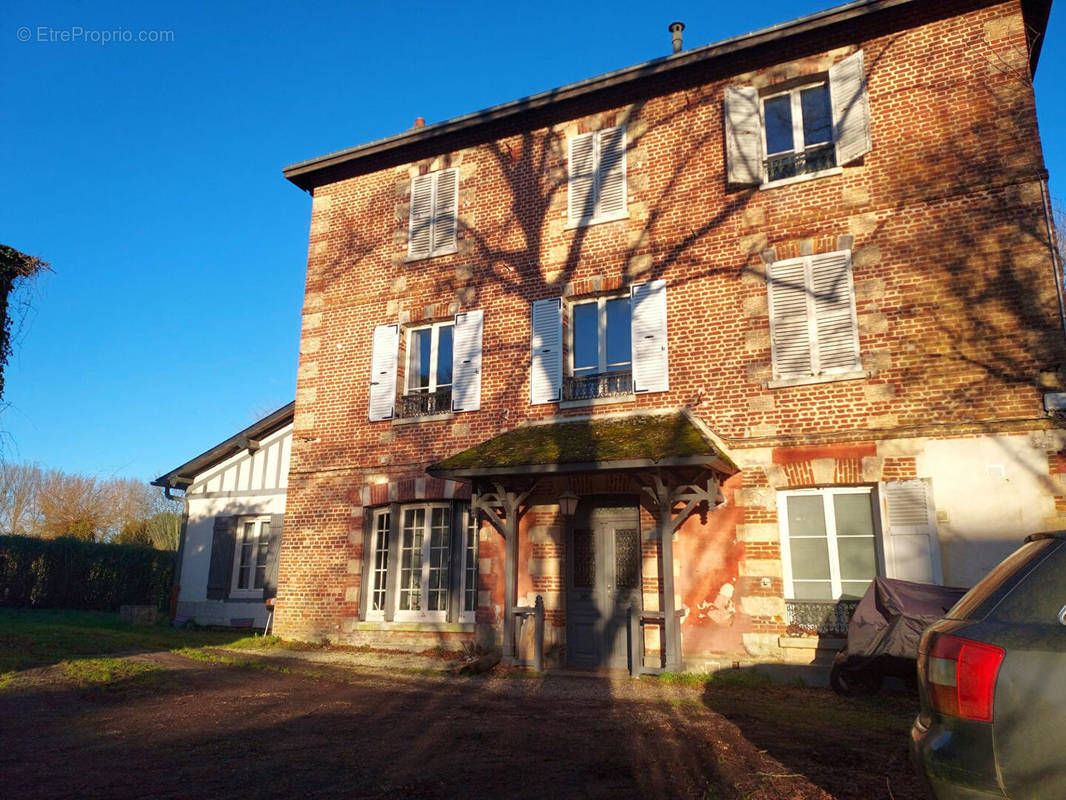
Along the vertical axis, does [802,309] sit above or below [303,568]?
above

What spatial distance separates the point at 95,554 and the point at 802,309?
20072mm

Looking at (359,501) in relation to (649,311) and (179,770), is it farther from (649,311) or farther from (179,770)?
(179,770)

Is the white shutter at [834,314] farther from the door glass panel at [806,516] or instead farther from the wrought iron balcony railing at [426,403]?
the wrought iron balcony railing at [426,403]

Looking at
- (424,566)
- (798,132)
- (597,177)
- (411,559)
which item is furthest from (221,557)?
(798,132)

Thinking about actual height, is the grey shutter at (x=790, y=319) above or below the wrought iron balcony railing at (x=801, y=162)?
below

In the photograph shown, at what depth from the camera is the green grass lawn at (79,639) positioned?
9.66m

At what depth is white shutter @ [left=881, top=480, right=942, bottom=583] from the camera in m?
8.40

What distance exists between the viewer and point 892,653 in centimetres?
730

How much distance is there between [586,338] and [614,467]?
2.96 meters

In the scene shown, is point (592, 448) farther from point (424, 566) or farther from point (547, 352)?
point (424, 566)

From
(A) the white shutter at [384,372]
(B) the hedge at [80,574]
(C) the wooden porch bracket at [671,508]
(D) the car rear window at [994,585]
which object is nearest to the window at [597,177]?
(A) the white shutter at [384,372]

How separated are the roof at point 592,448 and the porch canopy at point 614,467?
0.04 feet

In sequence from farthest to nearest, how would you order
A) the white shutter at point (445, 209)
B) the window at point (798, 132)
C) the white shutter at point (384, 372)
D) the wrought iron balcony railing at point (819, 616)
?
1. the white shutter at point (445, 209)
2. the white shutter at point (384, 372)
3. the window at point (798, 132)
4. the wrought iron balcony railing at point (819, 616)

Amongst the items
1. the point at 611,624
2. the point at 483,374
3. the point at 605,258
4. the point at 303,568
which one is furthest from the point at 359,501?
the point at 605,258
